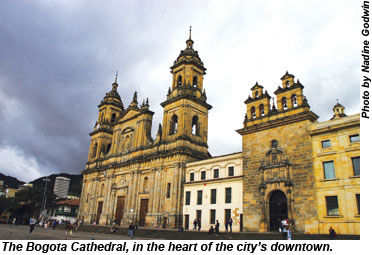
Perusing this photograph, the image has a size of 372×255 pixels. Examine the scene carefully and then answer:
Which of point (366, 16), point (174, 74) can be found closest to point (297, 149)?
point (366, 16)

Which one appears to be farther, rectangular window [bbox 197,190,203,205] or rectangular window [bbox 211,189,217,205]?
rectangular window [bbox 197,190,203,205]

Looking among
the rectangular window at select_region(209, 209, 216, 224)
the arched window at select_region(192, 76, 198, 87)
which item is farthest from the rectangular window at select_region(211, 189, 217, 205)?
the arched window at select_region(192, 76, 198, 87)

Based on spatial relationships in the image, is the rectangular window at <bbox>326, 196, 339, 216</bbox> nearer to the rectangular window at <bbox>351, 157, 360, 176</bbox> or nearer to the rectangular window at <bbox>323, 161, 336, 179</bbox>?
the rectangular window at <bbox>323, 161, 336, 179</bbox>

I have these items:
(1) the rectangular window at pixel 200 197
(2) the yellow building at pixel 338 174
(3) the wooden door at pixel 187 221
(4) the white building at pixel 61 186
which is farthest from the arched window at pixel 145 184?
(4) the white building at pixel 61 186

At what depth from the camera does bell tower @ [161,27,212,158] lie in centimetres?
4308

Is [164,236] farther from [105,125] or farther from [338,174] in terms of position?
[105,125]

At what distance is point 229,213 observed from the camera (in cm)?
3353

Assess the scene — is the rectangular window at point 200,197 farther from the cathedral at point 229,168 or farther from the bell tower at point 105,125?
the bell tower at point 105,125

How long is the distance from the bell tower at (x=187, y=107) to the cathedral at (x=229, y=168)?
0.16 m

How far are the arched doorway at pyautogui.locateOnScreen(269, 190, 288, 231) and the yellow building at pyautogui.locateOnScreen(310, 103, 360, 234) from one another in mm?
3327

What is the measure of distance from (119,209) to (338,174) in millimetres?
34214

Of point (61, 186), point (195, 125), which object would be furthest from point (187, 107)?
point (61, 186)

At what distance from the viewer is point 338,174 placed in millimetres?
25297

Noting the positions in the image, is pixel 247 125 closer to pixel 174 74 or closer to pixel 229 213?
pixel 229 213
